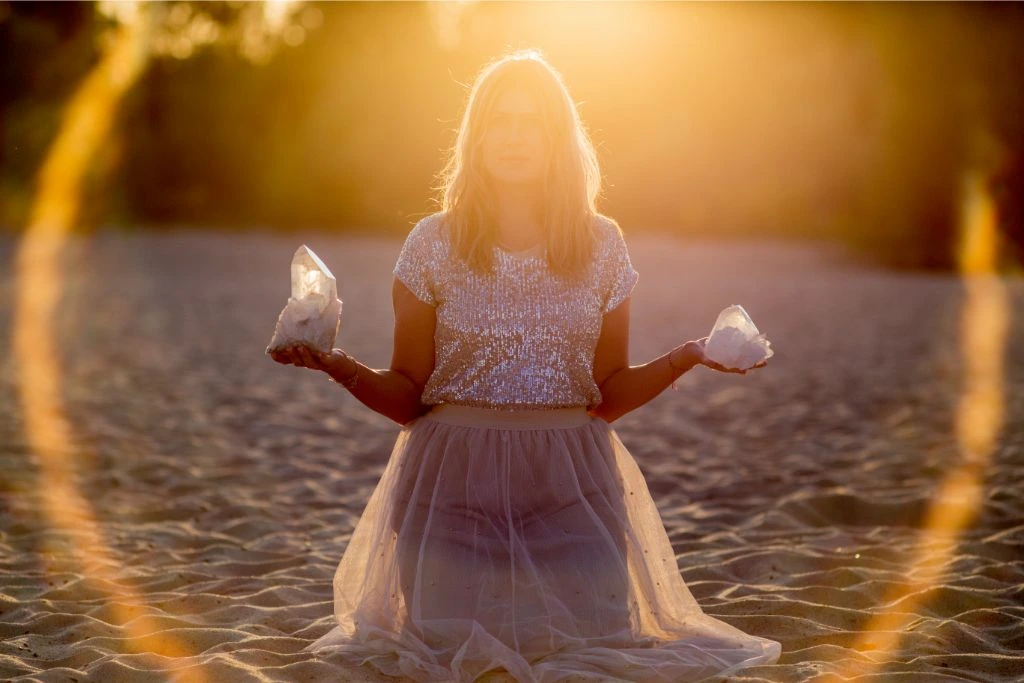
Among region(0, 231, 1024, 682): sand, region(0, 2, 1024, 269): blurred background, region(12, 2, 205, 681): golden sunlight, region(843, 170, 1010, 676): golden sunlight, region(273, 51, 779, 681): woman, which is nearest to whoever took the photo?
region(273, 51, 779, 681): woman

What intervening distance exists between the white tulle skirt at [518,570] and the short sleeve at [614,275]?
0.32m

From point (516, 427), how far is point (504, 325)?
28cm

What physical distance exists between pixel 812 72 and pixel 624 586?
80.8 feet

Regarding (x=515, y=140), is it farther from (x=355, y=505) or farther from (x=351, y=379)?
(x=355, y=505)

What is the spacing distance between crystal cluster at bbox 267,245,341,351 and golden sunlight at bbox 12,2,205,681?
93cm

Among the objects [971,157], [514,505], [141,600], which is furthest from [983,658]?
[971,157]

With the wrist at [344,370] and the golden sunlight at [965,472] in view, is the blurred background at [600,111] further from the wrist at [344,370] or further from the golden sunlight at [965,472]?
the wrist at [344,370]

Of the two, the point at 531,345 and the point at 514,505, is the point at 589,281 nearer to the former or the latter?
the point at 531,345

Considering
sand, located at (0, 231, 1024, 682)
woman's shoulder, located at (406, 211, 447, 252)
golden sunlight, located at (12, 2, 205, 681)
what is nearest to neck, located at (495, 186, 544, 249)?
woman's shoulder, located at (406, 211, 447, 252)

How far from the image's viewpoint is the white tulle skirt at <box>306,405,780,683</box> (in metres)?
3.02

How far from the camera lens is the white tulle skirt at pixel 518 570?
9.89 ft

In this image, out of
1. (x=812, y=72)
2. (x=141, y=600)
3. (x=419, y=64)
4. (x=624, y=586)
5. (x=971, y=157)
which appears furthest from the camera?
(x=419, y=64)

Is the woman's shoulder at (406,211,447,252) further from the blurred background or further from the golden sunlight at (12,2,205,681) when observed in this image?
the blurred background

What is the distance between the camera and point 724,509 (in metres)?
5.05
